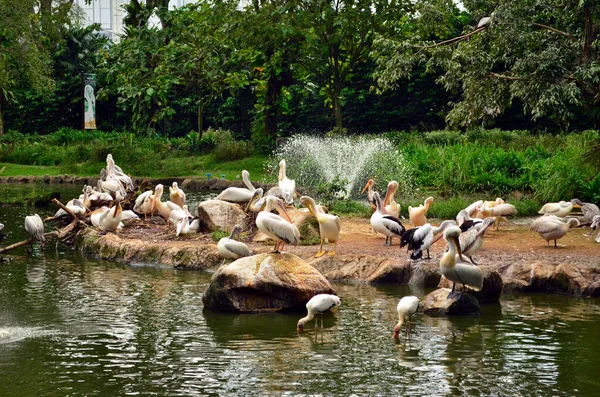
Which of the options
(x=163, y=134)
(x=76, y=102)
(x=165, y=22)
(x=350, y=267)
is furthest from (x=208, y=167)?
(x=350, y=267)

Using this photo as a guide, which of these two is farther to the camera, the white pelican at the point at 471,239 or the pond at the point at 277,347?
the white pelican at the point at 471,239

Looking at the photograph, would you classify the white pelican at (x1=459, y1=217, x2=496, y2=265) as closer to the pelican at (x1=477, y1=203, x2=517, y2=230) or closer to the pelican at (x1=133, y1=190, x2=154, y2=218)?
the pelican at (x1=477, y1=203, x2=517, y2=230)

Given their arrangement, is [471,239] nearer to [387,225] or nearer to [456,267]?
[456,267]

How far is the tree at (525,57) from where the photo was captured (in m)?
16.5

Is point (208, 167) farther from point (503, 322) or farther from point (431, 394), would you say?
point (431, 394)

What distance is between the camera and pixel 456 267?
31.8 ft

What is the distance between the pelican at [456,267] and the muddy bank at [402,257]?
2.33ft

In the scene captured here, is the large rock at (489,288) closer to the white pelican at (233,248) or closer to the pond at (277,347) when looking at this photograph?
the pond at (277,347)

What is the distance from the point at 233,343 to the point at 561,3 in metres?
11.6

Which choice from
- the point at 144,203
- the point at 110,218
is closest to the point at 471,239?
the point at 110,218

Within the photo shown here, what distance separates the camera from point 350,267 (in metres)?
11.9

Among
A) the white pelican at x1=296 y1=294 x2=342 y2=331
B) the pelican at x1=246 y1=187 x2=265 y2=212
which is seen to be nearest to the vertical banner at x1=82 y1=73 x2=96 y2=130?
the pelican at x1=246 y1=187 x2=265 y2=212

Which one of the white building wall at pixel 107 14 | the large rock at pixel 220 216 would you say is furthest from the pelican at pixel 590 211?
the white building wall at pixel 107 14

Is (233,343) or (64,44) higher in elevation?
(64,44)
